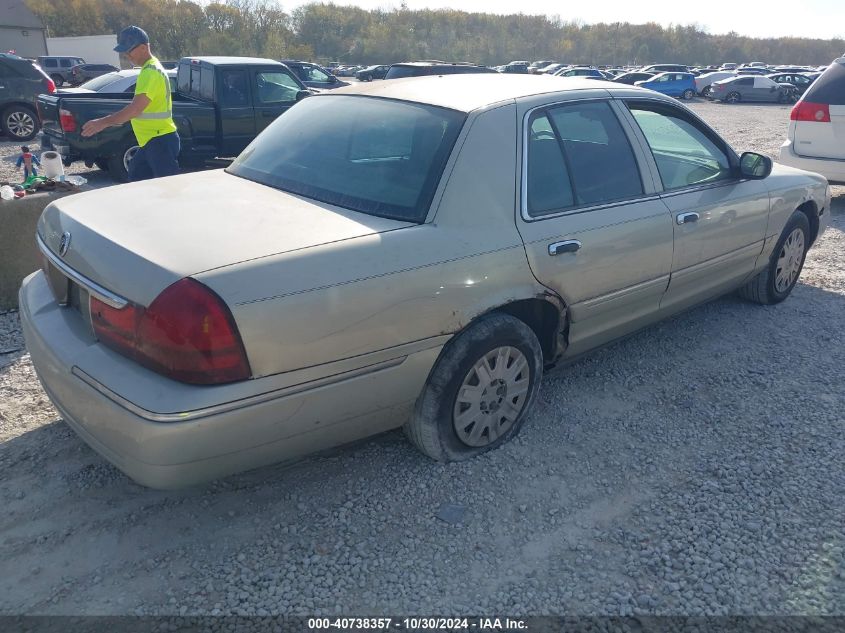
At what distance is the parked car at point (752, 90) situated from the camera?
3359cm

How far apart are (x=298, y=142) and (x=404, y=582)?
7.12ft

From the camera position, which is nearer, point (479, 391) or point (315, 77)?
point (479, 391)

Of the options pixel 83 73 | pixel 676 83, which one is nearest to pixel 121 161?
pixel 83 73

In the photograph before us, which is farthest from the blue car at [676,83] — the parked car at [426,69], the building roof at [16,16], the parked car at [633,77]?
the building roof at [16,16]

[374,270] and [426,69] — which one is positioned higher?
[426,69]

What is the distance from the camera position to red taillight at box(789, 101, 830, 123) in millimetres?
8023

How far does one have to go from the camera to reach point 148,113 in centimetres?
559

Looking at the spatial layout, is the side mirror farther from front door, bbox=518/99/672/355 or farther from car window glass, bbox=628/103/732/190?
front door, bbox=518/99/672/355

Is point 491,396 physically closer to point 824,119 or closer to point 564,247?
point 564,247

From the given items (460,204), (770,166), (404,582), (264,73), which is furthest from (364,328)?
(264,73)

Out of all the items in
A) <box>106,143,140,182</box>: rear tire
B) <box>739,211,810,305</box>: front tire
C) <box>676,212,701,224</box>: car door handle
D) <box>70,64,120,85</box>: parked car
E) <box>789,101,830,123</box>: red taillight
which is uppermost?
<box>789,101,830,123</box>: red taillight

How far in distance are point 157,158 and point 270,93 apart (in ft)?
15.5

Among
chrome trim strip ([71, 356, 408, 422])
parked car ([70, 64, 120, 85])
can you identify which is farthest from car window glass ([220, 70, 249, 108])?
parked car ([70, 64, 120, 85])

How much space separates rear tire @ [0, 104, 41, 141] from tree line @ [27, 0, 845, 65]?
4686cm
